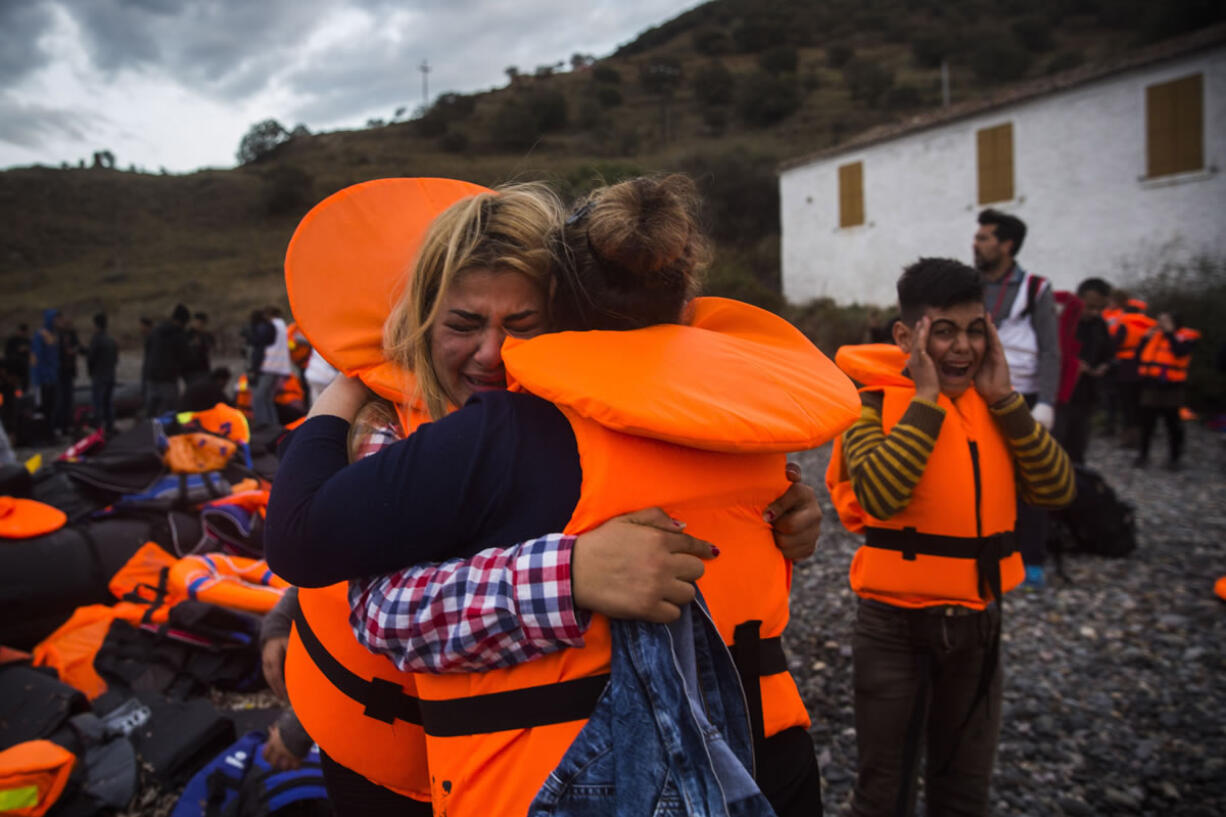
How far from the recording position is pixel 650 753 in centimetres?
100

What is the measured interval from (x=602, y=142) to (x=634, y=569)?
59.7m

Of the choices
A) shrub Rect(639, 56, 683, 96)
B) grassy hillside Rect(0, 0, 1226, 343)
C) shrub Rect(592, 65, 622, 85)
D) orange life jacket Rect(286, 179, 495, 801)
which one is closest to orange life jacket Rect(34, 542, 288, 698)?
orange life jacket Rect(286, 179, 495, 801)

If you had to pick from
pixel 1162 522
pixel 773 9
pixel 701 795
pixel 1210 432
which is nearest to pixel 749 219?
pixel 1210 432

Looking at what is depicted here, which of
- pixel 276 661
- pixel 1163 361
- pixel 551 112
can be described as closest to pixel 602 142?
pixel 551 112

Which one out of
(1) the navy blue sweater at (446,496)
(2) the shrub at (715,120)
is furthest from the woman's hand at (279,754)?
(2) the shrub at (715,120)

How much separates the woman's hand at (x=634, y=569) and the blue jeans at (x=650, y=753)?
2.3 inches

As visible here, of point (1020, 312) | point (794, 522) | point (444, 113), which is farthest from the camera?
point (444, 113)

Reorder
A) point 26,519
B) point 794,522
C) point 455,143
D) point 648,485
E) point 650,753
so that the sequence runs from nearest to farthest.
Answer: point 650,753 → point 648,485 → point 794,522 → point 26,519 → point 455,143

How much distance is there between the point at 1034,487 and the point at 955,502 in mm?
349

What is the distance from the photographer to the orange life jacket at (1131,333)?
9930 millimetres

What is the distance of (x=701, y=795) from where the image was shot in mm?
990

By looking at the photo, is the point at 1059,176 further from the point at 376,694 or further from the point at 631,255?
the point at 376,694

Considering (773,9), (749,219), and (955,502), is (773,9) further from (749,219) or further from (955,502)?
(955,502)

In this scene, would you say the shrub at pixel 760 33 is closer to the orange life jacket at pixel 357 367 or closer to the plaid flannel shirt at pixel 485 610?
the orange life jacket at pixel 357 367
